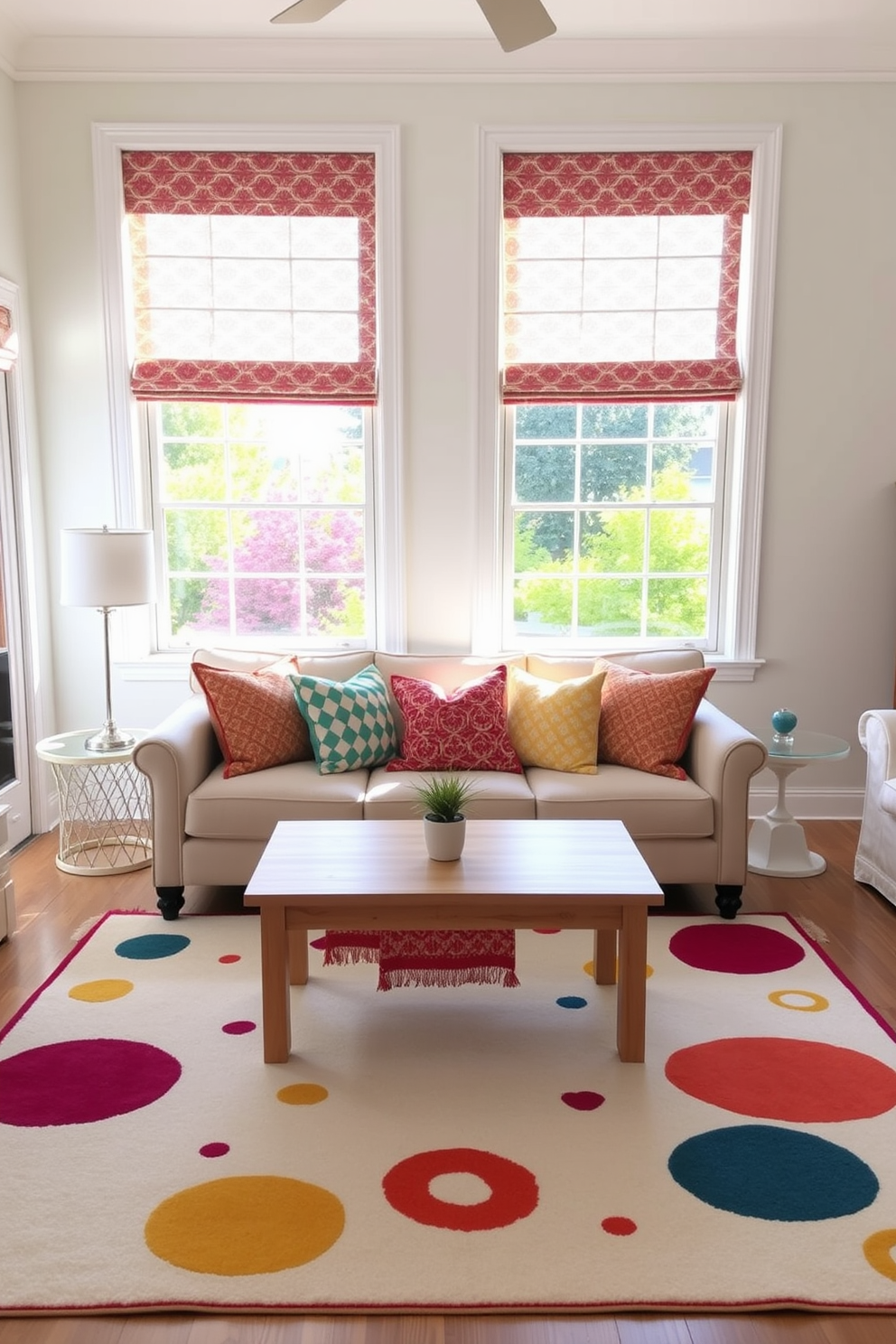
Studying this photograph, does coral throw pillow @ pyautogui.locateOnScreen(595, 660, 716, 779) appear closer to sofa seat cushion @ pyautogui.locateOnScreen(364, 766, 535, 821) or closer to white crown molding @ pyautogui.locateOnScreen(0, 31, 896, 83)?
sofa seat cushion @ pyautogui.locateOnScreen(364, 766, 535, 821)

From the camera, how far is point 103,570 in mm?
4402

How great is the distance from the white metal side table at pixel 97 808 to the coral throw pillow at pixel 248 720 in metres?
0.29

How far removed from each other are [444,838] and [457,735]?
119 cm

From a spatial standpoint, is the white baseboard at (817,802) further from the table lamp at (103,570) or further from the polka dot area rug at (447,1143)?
the table lamp at (103,570)

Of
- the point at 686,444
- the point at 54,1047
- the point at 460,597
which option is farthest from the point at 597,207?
the point at 54,1047

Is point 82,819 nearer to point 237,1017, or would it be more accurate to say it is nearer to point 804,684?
point 237,1017

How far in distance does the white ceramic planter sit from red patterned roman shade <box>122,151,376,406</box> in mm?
2410

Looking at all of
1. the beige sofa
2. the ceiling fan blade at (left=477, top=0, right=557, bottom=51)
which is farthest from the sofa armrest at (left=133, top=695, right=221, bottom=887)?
the ceiling fan blade at (left=477, top=0, right=557, bottom=51)

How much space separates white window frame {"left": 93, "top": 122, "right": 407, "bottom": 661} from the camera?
4.77 m

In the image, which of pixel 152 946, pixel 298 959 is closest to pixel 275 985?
pixel 298 959

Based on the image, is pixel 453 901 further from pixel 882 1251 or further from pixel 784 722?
pixel 784 722

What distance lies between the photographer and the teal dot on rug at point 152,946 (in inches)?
147

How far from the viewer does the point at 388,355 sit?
4938mm

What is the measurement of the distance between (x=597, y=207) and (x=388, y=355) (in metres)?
1.08
